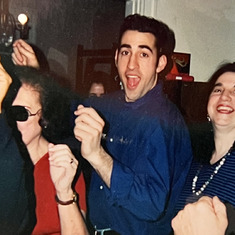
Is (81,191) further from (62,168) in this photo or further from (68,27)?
(68,27)

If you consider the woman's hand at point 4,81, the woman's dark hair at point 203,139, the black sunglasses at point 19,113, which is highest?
the woman's hand at point 4,81

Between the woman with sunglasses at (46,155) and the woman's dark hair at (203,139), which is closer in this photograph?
the woman with sunglasses at (46,155)

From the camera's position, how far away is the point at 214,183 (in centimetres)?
93

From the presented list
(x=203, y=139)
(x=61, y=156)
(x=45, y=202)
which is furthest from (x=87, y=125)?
(x=203, y=139)

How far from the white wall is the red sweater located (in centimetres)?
43

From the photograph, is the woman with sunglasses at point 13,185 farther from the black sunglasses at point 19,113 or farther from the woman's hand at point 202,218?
the woman's hand at point 202,218

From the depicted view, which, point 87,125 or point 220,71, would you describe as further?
point 220,71

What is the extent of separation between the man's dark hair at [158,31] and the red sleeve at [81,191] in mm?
305

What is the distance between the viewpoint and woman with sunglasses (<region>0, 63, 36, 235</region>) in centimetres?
85

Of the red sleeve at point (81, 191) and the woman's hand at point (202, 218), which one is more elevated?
the red sleeve at point (81, 191)

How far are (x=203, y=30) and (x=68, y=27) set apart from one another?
0.35 m

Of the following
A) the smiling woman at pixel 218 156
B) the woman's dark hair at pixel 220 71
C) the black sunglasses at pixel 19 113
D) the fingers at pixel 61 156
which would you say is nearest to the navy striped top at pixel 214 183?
the smiling woman at pixel 218 156

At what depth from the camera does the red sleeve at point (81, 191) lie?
0.89 metres

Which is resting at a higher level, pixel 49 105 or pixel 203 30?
pixel 203 30
